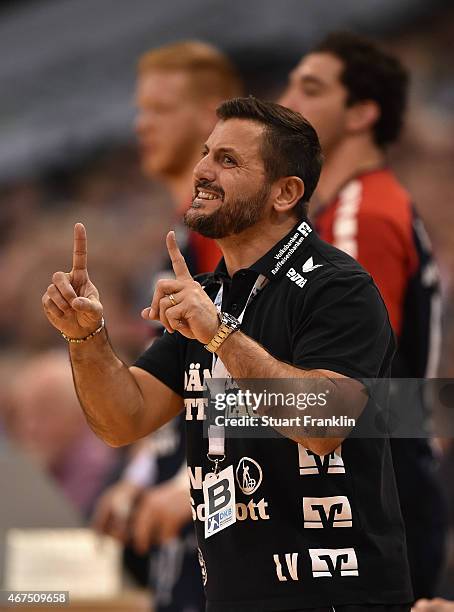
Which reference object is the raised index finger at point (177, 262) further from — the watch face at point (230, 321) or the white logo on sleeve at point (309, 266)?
the white logo on sleeve at point (309, 266)

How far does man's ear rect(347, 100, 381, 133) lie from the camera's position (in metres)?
3.89

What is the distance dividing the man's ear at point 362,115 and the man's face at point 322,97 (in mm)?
24

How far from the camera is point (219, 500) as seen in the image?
2.46m

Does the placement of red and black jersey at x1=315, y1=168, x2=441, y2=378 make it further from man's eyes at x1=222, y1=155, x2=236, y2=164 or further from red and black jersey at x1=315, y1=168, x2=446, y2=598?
man's eyes at x1=222, y1=155, x2=236, y2=164

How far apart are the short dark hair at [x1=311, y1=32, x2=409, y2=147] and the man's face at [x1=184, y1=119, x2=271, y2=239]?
4.43 feet

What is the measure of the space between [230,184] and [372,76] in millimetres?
1528

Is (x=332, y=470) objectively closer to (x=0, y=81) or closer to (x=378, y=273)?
(x=378, y=273)

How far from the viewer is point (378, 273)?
3.43 metres

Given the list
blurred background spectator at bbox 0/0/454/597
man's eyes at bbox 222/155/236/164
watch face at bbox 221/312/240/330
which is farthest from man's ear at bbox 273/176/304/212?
blurred background spectator at bbox 0/0/454/597

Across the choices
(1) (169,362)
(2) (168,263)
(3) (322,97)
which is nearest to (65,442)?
(2) (168,263)

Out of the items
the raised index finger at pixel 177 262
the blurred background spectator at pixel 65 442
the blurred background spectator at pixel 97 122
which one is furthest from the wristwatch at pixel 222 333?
the blurred background spectator at pixel 97 122

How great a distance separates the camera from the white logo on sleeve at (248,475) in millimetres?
2406

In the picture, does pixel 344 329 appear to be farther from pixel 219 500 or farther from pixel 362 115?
pixel 362 115

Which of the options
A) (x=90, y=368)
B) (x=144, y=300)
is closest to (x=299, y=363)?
(x=90, y=368)
